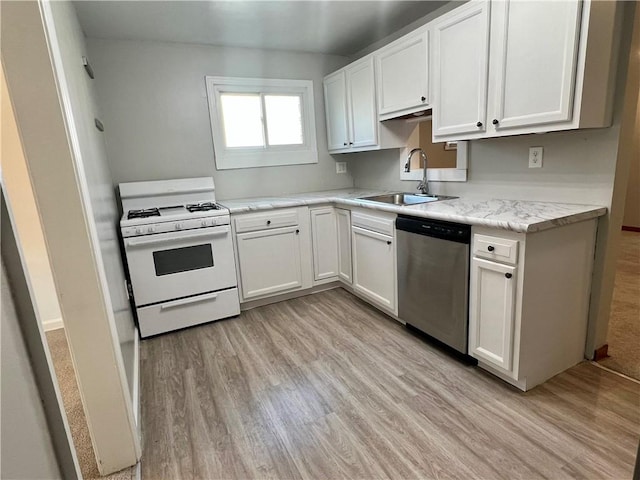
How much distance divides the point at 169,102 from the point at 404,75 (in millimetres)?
2019

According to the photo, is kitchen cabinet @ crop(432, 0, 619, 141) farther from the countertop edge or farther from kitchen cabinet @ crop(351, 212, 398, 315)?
kitchen cabinet @ crop(351, 212, 398, 315)

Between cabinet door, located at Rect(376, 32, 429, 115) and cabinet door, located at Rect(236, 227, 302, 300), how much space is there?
1.32m

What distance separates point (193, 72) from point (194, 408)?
9.05 feet

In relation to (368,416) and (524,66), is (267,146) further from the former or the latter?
(368,416)

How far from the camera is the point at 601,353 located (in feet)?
6.61

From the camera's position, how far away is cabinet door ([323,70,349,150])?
330cm

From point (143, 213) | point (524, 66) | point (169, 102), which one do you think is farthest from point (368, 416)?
point (169, 102)

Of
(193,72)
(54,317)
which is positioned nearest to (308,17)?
(193,72)

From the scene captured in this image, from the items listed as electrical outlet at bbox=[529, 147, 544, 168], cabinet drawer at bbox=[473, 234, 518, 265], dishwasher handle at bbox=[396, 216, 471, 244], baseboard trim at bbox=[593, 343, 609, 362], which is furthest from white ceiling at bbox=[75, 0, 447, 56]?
baseboard trim at bbox=[593, 343, 609, 362]

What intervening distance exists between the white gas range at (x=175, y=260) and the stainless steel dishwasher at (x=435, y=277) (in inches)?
54.5

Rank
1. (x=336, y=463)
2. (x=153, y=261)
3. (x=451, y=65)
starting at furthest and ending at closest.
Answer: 1. (x=153, y=261)
2. (x=451, y=65)
3. (x=336, y=463)

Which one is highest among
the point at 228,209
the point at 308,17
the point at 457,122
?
the point at 308,17

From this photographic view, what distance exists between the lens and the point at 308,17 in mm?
2631

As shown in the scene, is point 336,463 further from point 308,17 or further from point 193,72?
point 193,72
